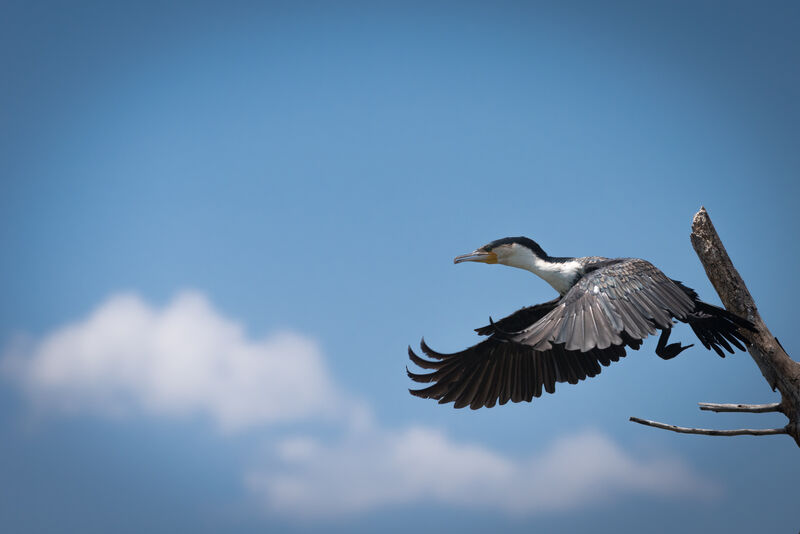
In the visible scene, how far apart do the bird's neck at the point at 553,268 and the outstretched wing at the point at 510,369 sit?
0.18 metres

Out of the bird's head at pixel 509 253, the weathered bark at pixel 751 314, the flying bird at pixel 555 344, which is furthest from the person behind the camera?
the bird's head at pixel 509 253

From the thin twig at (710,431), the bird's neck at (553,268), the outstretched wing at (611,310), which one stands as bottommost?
the thin twig at (710,431)

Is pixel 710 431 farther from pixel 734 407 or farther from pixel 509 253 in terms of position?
pixel 509 253

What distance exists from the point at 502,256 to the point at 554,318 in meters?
1.61

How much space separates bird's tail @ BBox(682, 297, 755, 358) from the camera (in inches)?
228

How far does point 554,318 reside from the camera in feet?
16.6

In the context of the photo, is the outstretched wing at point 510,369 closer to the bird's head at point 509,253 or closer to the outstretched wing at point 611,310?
the bird's head at point 509,253

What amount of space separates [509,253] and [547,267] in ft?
1.29

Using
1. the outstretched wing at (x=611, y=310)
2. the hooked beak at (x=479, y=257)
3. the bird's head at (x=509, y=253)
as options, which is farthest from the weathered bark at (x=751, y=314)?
the hooked beak at (x=479, y=257)

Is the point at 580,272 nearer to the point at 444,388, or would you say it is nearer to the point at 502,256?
the point at 502,256

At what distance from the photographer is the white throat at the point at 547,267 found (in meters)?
6.11

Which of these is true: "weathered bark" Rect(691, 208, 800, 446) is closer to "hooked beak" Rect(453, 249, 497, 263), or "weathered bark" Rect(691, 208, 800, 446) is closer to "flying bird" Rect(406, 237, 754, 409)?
"flying bird" Rect(406, 237, 754, 409)

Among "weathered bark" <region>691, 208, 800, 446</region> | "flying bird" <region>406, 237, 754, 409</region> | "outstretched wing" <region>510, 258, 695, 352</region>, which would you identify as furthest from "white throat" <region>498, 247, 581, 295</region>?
"weathered bark" <region>691, 208, 800, 446</region>

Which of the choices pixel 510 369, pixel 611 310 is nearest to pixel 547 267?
pixel 510 369
